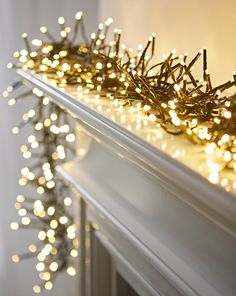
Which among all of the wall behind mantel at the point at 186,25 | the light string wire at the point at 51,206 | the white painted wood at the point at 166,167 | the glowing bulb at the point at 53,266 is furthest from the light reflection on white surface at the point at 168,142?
the glowing bulb at the point at 53,266

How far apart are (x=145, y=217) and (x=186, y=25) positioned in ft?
1.35

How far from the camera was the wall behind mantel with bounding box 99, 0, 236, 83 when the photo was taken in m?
0.97

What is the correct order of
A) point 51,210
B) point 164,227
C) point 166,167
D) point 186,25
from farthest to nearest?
point 51,210
point 186,25
point 164,227
point 166,167

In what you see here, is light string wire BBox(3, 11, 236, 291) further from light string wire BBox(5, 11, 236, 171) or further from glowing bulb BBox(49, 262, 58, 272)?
glowing bulb BBox(49, 262, 58, 272)

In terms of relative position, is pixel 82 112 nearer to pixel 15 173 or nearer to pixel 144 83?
pixel 144 83

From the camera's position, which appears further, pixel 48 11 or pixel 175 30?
pixel 48 11

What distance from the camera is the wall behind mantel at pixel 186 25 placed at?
969mm

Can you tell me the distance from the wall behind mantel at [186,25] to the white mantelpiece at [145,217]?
26 centimetres

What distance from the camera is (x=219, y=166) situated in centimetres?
66

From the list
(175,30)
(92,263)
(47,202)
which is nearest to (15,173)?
(47,202)

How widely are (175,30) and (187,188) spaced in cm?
60

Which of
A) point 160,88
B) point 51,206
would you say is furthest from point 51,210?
point 160,88

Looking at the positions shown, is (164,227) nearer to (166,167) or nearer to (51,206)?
(166,167)

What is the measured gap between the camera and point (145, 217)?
3.20 ft
